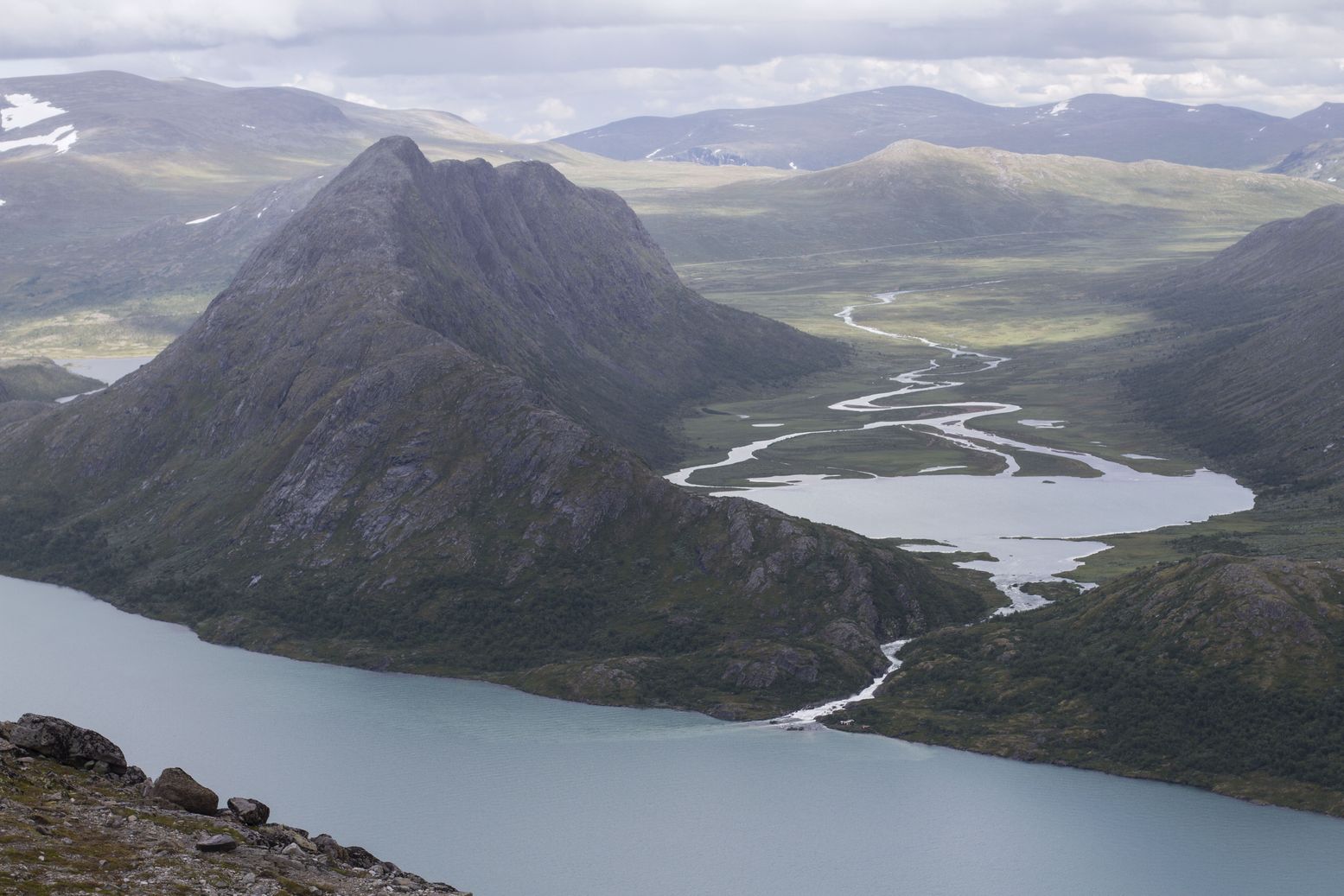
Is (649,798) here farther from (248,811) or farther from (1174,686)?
(248,811)

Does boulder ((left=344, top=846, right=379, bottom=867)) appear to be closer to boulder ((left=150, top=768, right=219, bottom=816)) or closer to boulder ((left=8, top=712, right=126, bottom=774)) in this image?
boulder ((left=150, top=768, right=219, bottom=816))

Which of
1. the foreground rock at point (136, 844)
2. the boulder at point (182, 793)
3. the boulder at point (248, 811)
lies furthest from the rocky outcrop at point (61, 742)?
the boulder at point (248, 811)

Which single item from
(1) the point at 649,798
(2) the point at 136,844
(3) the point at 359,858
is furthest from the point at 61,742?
(1) the point at 649,798

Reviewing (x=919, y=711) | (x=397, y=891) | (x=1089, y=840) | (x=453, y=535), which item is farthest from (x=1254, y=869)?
(x=453, y=535)

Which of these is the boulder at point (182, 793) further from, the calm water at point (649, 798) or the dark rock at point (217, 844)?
the calm water at point (649, 798)

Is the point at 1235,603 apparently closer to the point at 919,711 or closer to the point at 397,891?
the point at 919,711

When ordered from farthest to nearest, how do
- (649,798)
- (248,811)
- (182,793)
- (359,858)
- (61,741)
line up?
(649,798) → (359,858) → (61,741) → (248,811) → (182,793)
